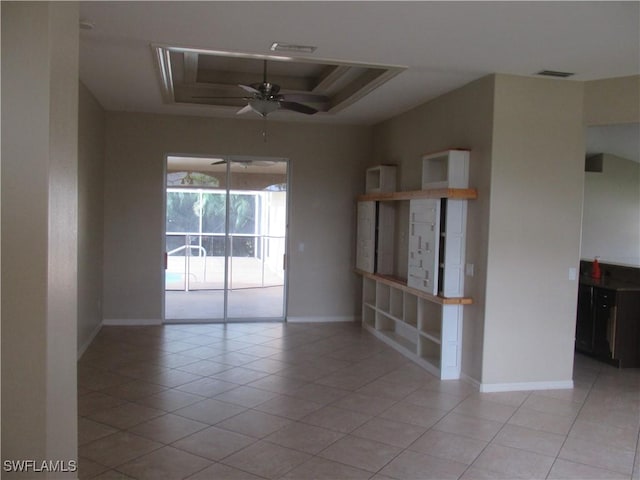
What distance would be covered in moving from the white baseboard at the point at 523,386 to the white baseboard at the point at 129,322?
454 centimetres

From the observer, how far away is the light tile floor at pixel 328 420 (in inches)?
135

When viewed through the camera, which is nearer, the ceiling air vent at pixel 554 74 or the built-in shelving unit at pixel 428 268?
the ceiling air vent at pixel 554 74

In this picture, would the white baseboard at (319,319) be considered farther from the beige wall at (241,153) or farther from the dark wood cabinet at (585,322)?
the dark wood cabinet at (585,322)

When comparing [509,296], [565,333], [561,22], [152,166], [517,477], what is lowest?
[517,477]

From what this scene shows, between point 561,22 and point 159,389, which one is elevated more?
point 561,22

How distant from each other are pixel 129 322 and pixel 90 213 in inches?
72.2

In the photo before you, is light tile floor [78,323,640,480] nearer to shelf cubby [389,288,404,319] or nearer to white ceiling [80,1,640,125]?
shelf cubby [389,288,404,319]

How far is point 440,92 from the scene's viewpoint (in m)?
5.64

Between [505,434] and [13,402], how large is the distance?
3.27 m

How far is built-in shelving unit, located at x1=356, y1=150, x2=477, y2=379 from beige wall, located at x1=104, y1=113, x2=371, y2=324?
898 mm

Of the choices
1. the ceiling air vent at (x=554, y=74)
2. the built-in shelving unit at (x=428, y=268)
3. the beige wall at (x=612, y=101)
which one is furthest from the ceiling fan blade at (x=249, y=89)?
the beige wall at (x=612, y=101)

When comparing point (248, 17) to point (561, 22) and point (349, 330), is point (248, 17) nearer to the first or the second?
point (561, 22)

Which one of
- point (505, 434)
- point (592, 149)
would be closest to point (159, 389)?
point (505, 434)

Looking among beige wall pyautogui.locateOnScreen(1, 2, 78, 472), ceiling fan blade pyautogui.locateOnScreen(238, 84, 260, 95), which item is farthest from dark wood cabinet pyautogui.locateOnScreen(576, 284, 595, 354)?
beige wall pyautogui.locateOnScreen(1, 2, 78, 472)
